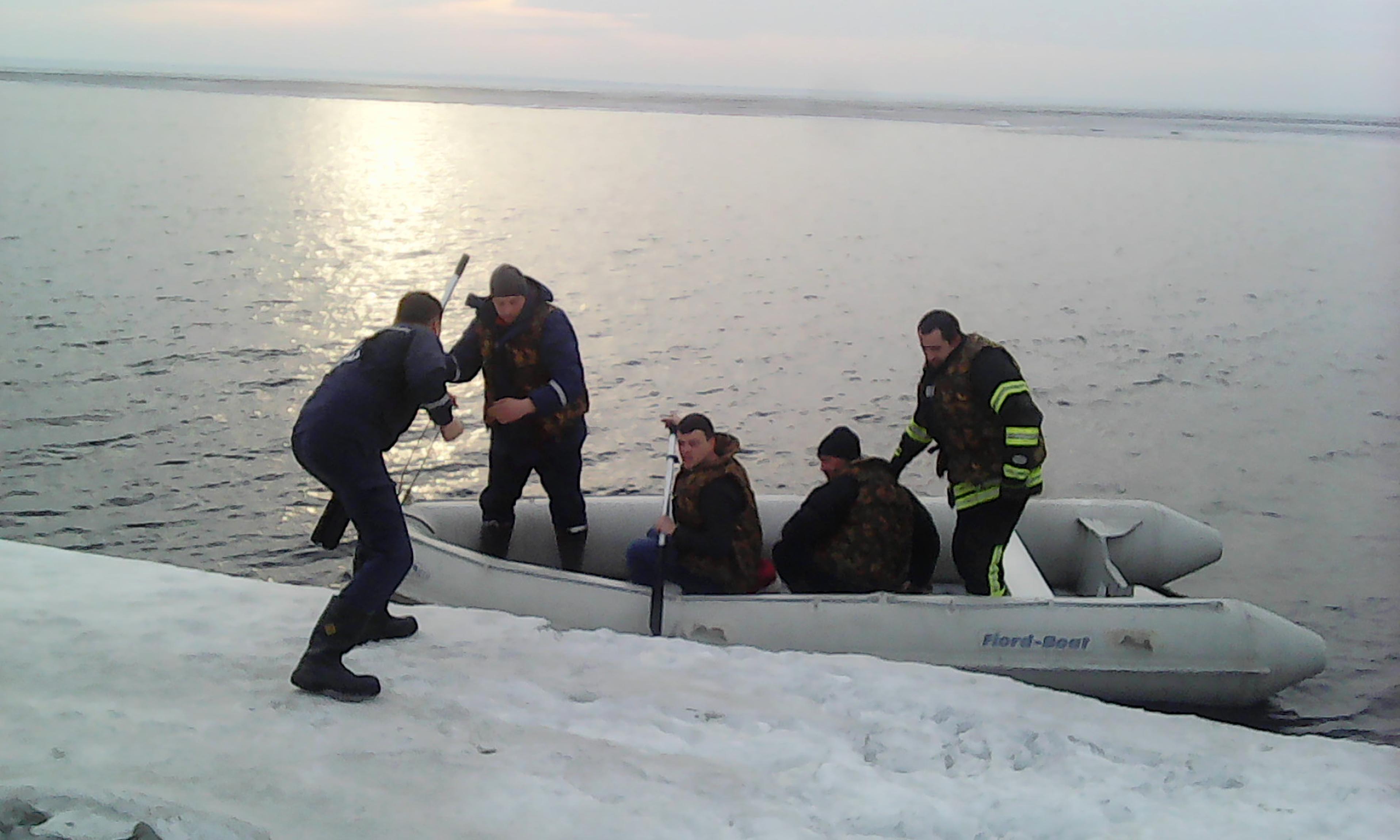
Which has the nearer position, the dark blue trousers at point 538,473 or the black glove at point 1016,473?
the black glove at point 1016,473

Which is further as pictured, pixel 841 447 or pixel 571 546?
pixel 571 546

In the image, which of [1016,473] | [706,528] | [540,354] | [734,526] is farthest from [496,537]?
[1016,473]

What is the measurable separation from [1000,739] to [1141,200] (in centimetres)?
2884

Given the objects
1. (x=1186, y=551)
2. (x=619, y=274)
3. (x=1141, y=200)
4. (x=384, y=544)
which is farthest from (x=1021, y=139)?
(x=384, y=544)

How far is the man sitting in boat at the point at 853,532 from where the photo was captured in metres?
5.51

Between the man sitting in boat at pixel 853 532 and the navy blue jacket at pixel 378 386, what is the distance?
2083 millimetres

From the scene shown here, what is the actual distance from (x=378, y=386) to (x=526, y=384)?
4.80 feet

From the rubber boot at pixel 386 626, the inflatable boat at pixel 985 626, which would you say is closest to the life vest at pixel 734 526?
the inflatable boat at pixel 985 626

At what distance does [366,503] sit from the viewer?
419 cm

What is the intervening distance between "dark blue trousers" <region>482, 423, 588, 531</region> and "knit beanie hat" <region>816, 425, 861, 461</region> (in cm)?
122

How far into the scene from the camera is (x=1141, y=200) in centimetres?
3039

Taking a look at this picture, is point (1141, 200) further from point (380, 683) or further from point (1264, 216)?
point (380, 683)

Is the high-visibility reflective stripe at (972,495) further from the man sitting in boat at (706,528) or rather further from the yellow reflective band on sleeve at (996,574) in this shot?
the man sitting in boat at (706,528)

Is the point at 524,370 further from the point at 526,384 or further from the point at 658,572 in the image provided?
the point at 658,572
